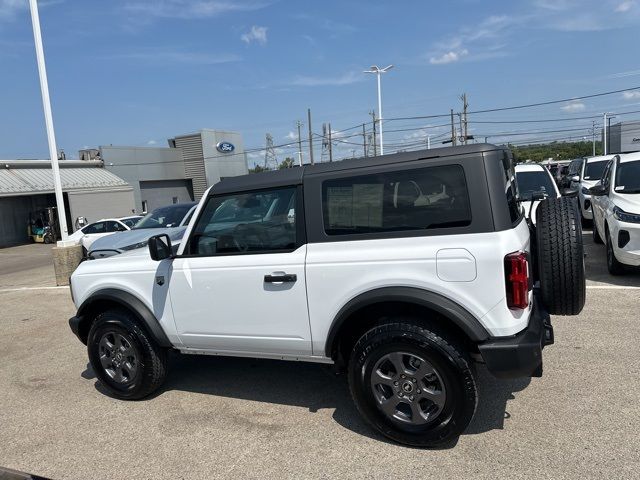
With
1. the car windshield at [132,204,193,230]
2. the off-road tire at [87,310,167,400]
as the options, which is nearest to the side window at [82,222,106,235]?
the car windshield at [132,204,193,230]

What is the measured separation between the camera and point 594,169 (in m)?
13.6

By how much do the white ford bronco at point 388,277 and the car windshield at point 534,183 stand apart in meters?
5.38

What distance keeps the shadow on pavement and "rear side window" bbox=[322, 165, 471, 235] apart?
1.45m

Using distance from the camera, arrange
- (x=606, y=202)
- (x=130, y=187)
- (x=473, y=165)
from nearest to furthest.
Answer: (x=473, y=165), (x=606, y=202), (x=130, y=187)

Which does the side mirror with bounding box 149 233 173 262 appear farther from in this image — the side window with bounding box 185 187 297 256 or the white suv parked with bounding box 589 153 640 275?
the white suv parked with bounding box 589 153 640 275

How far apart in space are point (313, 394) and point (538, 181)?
6.69 meters

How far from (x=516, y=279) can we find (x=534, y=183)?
22.1 ft

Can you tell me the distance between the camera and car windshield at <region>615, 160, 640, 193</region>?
742cm

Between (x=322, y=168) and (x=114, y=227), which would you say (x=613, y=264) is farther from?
(x=114, y=227)

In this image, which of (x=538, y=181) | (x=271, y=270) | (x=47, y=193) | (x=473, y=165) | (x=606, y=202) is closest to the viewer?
(x=473, y=165)

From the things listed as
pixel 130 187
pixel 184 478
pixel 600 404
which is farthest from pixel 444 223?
pixel 130 187

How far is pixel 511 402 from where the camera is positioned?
373cm

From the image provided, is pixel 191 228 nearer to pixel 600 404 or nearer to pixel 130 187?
pixel 600 404

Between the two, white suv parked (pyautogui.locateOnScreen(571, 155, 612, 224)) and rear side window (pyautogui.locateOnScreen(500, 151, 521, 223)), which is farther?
white suv parked (pyautogui.locateOnScreen(571, 155, 612, 224))
